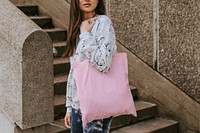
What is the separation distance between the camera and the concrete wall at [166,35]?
4.67 m

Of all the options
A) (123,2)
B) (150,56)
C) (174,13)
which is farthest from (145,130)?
(123,2)

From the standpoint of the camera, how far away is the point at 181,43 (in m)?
4.79

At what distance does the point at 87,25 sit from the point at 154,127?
240cm

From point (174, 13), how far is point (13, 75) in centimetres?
212

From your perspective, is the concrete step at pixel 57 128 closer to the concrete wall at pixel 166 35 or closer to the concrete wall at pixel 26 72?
the concrete wall at pixel 26 72

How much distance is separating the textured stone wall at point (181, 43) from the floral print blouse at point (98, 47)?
231 cm

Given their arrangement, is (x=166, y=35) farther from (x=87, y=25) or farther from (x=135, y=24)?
(x=87, y=25)

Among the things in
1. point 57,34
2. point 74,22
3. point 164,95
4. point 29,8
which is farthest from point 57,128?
point 29,8

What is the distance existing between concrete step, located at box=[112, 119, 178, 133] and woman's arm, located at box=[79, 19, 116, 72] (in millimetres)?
2169

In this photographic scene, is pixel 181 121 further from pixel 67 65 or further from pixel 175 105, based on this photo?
pixel 67 65

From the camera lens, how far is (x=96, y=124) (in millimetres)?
2547

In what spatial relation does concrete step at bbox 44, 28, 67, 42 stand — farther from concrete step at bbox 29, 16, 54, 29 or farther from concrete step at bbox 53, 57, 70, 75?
concrete step at bbox 53, 57, 70, 75

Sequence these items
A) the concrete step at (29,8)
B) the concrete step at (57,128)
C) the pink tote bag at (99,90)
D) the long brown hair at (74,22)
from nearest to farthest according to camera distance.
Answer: the pink tote bag at (99,90)
the long brown hair at (74,22)
the concrete step at (57,128)
the concrete step at (29,8)

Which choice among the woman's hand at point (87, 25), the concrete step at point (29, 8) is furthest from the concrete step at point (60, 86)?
the woman's hand at point (87, 25)
